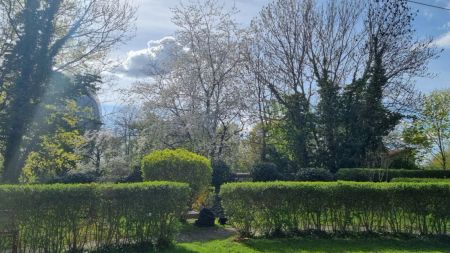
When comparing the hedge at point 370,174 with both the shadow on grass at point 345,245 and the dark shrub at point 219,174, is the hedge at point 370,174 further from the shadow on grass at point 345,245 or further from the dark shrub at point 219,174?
the shadow on grass at point 345,245

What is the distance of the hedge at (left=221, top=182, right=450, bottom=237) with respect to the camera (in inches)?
366

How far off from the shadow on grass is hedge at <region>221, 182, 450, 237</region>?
0.38 metres

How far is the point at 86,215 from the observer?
776cm

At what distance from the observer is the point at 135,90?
23.3 meters

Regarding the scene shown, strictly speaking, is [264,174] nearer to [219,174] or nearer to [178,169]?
[219,174]

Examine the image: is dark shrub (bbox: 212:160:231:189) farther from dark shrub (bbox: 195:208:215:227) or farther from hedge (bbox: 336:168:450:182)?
dark shrub (bbox: 195:208:215:227)

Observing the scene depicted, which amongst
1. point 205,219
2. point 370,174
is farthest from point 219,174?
point 205,219

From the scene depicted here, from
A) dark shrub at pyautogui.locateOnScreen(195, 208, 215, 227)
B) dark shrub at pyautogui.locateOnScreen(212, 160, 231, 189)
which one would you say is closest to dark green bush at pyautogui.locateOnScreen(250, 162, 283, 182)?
dark shrub at pyautogui.locateOnScreen(212, 160, 231, 189)

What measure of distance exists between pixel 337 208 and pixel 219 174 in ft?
30.9

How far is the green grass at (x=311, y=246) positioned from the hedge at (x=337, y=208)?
38 centimetres

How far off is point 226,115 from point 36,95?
34.6 ft

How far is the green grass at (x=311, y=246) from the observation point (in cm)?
823

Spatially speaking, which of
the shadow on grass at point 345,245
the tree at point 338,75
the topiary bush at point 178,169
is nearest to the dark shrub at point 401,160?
the tree at point 338,75

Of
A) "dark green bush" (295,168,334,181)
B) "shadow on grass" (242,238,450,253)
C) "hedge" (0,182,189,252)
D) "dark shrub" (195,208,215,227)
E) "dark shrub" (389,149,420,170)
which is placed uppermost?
"dark shrub" (389,149,420,170)
